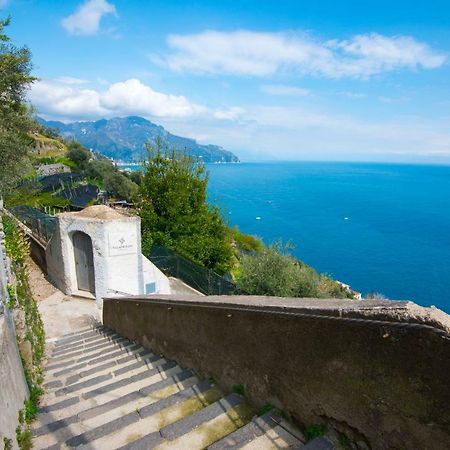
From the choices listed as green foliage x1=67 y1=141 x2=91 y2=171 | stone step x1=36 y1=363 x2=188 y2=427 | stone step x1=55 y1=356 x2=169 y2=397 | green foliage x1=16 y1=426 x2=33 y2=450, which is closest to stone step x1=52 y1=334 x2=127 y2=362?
stone step x1=55 y1=356 x2=169 y2=397

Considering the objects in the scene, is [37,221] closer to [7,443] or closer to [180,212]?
[180,212]

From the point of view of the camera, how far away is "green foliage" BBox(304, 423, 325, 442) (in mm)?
2893

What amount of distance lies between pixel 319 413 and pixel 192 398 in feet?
5.03

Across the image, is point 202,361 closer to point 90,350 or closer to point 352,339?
point 352,339

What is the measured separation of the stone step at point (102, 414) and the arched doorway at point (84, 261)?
996 centimetres

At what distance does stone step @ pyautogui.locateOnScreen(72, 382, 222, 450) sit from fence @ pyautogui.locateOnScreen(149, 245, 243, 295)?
10.4 metres

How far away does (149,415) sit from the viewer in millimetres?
3582

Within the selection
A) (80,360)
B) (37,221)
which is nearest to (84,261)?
(37,221)

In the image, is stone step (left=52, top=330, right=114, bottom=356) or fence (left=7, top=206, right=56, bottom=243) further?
fence (left=7, top=206, right=56, bottom=243)

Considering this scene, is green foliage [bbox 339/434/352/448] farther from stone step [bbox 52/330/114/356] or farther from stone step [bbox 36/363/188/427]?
stone step [bbox 52/330/114/356]

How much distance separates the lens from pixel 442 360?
2.17m

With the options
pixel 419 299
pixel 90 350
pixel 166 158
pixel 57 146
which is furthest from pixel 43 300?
pixel 57 146

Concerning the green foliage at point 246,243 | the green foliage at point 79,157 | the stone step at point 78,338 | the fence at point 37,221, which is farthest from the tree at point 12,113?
the green foliage at point 79,157

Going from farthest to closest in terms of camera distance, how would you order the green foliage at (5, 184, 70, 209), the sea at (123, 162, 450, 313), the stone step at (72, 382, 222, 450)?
the sea at (123, 162, 450, 313) < the green foliage at (5, 184, 70, 209) < the stone step at (72, 382, 222, 450)
